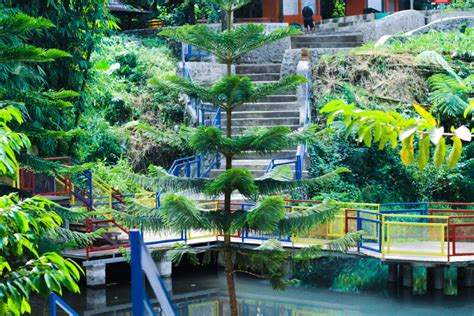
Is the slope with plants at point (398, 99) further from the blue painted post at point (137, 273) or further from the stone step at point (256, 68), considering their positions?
the blue painted post at point (137, 273)

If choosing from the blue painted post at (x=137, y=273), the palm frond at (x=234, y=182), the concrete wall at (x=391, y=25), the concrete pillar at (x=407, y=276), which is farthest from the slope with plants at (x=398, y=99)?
the blue painted post at (x=137, y=273)

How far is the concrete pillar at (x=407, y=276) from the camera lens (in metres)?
17.6

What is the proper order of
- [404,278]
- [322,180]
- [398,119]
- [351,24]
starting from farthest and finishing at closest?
[351,24] → [404,278] → [322,180] → [398,119]

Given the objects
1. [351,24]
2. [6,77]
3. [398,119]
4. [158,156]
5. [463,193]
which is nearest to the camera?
[398,119]

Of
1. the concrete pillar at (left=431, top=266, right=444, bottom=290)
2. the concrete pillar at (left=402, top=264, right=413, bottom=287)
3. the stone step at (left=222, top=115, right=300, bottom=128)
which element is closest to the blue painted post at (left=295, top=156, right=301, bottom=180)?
the stone step at (left=222, top=115, right=300, bottom=128)

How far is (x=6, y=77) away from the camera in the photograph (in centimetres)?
1584

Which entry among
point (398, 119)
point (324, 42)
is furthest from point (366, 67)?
point (398, 119)

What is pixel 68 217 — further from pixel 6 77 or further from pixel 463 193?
pixel 463 193

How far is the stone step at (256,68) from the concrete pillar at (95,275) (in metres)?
9.46

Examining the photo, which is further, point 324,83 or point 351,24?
point 351,24

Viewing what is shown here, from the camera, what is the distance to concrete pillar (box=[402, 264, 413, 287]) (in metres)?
17.6

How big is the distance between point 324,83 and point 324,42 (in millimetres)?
3593

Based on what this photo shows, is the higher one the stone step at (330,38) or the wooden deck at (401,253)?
the stone step at (330,38)

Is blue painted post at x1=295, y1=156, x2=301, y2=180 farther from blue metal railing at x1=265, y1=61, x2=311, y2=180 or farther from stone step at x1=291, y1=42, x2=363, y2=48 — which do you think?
stone step at x1=291, y1=42, x2=363, y2=48
